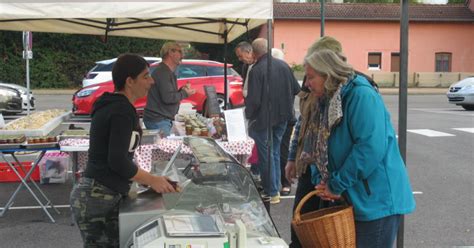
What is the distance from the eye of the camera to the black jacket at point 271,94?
599 centimetres

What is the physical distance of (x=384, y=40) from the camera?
116 ft

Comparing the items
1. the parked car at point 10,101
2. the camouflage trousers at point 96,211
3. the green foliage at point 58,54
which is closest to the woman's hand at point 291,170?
the camouflage trousers at point 96,211

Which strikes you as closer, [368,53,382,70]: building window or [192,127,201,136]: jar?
[192,127,201,136]: jar

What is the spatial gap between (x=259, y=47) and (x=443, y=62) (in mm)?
33743

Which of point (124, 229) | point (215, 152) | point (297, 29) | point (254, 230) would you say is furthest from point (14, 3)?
point (297, 29)

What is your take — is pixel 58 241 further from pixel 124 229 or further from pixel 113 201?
pixel 124 229

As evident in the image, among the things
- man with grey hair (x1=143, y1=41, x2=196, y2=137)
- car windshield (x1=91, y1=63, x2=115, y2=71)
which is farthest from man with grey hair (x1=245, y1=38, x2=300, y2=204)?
car windshield (x1=91, y1=63, x2=115, y2=71)

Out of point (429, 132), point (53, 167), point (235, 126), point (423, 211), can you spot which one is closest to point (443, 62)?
point (429, 132)

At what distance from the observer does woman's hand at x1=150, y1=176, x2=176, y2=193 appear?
2691mm

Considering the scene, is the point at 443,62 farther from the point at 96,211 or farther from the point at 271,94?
the point at 96,211

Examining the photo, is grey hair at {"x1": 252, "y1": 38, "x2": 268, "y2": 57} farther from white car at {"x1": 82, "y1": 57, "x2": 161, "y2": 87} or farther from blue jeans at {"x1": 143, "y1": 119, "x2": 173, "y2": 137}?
white car at {"x1": 82, "y1": 57, "x2": 161, "y2": 87}

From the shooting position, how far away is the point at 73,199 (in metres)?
2.89

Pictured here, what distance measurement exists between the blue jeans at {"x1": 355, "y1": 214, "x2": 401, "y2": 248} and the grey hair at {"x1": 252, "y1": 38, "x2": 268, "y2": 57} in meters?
3.54

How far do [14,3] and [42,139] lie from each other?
187 centimetres
